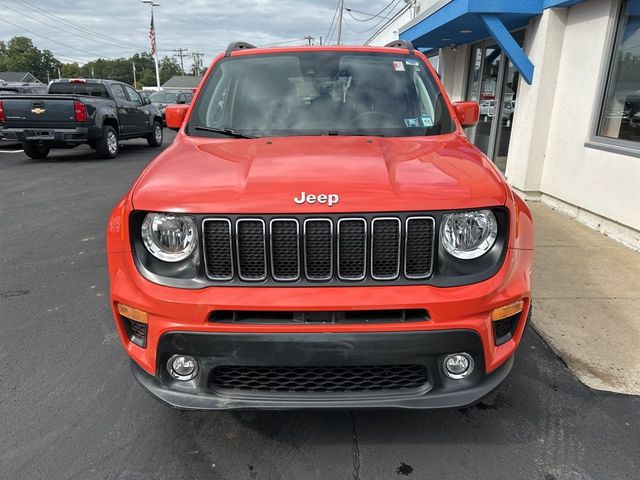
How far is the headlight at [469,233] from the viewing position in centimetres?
211

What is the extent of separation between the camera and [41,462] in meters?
2.35

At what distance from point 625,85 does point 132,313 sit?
630 centimetres

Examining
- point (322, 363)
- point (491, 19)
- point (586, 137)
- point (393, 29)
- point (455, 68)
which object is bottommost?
point (322, 363)

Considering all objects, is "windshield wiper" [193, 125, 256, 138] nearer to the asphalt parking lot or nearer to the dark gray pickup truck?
the asphalt parking lot

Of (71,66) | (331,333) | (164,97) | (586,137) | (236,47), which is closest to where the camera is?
(331,333)

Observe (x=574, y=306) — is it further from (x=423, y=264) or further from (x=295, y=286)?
(x=295, y=286)

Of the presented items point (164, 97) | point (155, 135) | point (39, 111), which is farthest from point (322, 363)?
point (164, 97)

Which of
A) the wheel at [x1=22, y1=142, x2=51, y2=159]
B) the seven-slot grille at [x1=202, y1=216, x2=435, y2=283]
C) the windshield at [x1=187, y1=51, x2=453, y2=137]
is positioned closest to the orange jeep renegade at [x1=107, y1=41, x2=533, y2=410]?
the seven-slot grille at [x1=202, y1=216, x2=435, y2=283]

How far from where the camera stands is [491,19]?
7.42 metres

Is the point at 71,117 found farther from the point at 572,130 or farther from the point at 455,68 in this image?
the point at 572,130

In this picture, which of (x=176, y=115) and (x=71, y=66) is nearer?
(x=176, y=115)

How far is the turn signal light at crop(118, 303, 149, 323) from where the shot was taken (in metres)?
2.11

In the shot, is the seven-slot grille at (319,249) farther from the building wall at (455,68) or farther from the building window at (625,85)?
the building wall at (455,68)

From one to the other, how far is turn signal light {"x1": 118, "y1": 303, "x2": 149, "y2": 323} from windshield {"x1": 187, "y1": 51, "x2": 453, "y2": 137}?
51.8 inches
